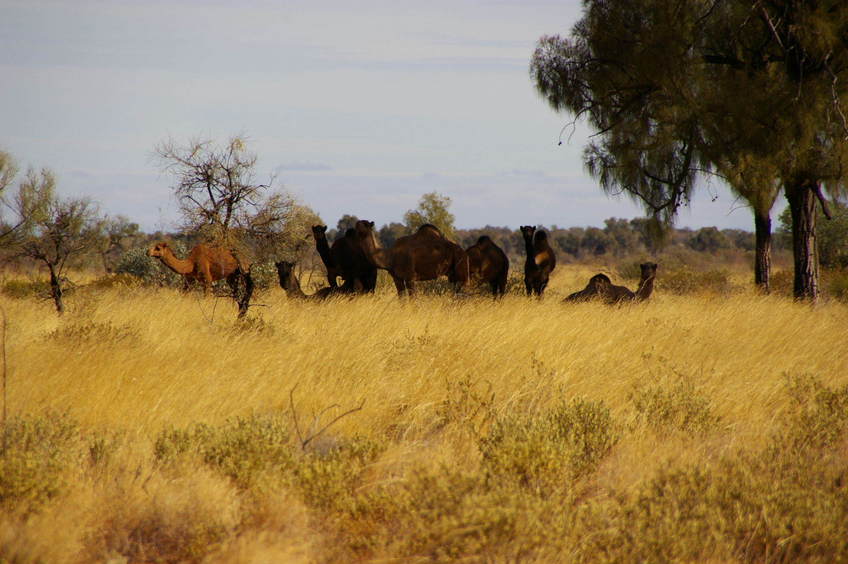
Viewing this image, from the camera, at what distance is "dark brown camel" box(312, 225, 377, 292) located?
14555 millimetres

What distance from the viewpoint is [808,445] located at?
574 centimetres

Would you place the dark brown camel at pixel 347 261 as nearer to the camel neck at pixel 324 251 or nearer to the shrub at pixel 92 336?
the camel neck at pixel 324 251

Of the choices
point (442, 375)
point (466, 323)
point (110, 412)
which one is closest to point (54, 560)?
point (110, 412)

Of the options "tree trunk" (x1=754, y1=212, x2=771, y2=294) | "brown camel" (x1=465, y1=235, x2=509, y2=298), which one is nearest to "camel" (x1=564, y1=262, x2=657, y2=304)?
"brown camel" (x1=465, y1=235, x2=509, y2=298)

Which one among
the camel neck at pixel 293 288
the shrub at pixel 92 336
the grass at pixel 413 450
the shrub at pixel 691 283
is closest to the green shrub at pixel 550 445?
the grass at pixel 413 450

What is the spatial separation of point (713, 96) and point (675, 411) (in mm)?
9509

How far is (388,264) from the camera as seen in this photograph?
45.8 ft

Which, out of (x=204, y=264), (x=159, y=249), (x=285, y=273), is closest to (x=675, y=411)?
(x=285, y=273)

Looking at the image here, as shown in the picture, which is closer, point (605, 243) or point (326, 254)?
point (326, 254)

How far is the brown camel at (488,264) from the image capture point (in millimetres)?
15250

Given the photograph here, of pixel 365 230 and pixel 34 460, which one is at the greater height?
pixel 365 230

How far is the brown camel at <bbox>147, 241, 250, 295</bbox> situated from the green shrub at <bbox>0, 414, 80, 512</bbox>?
8.72m

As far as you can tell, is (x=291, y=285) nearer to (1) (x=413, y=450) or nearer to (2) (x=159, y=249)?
(2) (x=159, y=249)

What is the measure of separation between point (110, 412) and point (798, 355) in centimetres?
728
